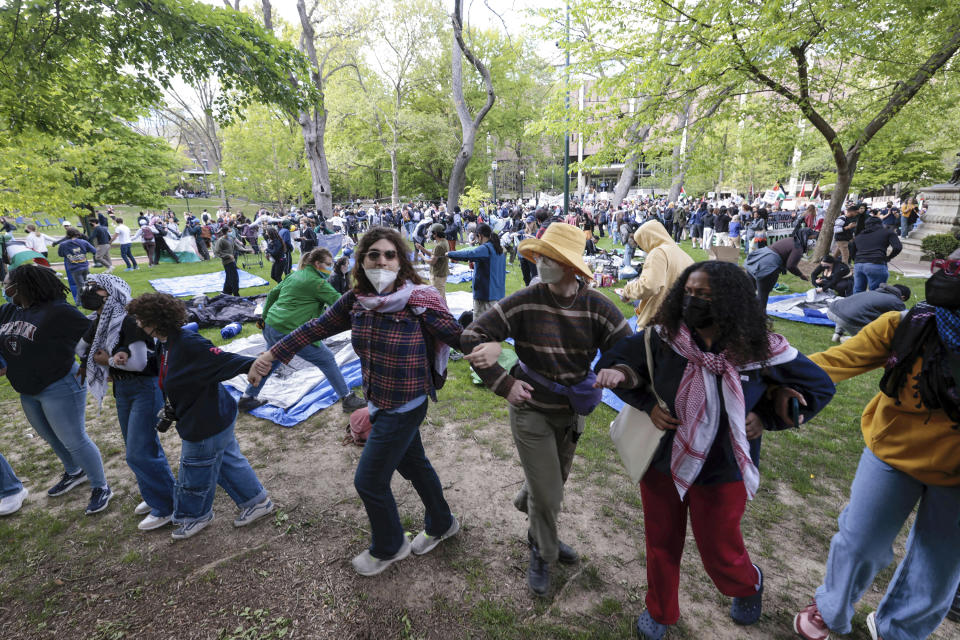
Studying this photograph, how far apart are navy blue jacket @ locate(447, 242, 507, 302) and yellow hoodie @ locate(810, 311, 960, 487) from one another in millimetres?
4213

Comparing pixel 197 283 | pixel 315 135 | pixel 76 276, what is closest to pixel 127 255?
pixel 197 283

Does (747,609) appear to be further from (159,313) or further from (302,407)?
(302,407)

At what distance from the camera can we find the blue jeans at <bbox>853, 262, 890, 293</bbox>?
23.9 feet

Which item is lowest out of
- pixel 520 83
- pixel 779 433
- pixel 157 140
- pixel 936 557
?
pixel 779 433

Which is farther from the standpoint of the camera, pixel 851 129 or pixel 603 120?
pixel 603 120

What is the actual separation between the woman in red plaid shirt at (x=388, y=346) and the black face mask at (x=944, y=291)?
6.99 feet

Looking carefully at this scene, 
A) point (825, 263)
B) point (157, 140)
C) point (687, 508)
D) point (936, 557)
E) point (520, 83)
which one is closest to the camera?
point (936, 557)

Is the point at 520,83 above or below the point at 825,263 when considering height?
above

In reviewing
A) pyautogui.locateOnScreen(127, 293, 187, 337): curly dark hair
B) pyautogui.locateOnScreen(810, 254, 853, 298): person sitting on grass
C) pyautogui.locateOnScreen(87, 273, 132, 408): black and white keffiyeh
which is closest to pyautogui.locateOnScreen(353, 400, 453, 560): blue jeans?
pyautogui.locateOnScreen(127, 293, 187, 337): curly dark hair

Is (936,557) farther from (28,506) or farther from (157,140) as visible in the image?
(157,140)

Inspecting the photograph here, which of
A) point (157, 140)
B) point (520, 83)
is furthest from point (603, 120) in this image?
point (520, 83)

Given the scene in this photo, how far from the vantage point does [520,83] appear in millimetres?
36500

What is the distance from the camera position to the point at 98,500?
11.9 feet

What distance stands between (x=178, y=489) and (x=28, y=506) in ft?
5.68
